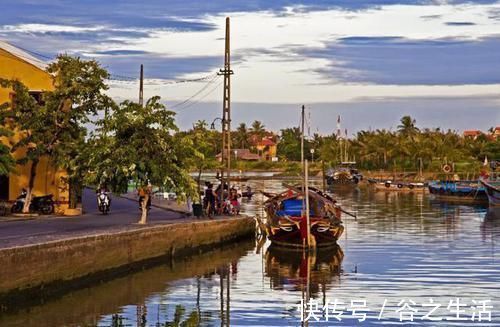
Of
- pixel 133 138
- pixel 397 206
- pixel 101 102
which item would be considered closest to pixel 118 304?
pixel 133 138

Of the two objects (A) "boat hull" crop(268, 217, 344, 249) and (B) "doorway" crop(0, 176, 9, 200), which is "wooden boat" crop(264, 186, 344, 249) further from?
(B) "doorway" crop(0, 176, 9, 200)

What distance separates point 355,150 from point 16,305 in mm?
154131

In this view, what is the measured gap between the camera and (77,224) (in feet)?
125

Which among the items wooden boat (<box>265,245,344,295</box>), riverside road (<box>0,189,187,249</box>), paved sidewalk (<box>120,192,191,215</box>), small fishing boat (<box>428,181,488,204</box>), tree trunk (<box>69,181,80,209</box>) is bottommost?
wooden boat (<box>265,245,344,295</box>)

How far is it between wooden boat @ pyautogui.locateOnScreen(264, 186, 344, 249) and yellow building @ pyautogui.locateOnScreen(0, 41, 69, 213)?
31.7ft

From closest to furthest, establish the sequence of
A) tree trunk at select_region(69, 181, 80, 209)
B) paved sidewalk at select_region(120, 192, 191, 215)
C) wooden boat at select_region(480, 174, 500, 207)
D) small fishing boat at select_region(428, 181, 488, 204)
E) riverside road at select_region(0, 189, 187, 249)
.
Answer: riverside road at select_region(0, 189, 187, 249) < tree trunk at select_region(69, 181, 80, 209) < paved sidewalk at select_region(120, 192, 191, 215) < wooden boat at select_region(480, 174, 500, 207) < small fishing boat at select_region(428, 181, 488, 204)

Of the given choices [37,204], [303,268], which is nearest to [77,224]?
[37,204]

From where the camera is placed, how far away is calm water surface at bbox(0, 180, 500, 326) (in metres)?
25.3

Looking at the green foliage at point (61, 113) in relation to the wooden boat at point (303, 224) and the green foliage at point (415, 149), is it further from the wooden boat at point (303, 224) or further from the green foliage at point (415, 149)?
the green foliage at point (415, 149)

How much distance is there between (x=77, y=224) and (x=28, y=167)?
6.83 meters

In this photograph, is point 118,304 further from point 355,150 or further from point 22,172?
point 355,150

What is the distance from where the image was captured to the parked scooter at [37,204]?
1662 inches

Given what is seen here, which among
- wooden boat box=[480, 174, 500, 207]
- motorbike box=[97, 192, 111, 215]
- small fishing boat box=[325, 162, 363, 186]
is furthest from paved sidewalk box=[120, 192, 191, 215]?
small fishing boat box=[325, 162, 363, 186]

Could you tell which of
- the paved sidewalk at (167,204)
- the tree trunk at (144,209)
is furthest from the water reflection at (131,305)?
the paved sidewalk at (167,204)
